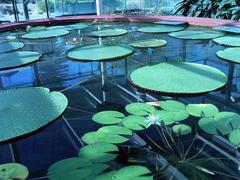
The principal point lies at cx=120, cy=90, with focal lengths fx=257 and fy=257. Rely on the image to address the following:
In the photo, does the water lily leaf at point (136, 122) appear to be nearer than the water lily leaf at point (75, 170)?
No

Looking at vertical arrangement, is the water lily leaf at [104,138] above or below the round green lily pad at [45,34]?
below

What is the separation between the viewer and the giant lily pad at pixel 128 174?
3.36 feet

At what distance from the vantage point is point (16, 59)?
9.03 feet

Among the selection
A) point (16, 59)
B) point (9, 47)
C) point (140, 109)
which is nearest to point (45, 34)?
point (9, 47)

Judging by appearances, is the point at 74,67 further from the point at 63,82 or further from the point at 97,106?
the point at 97,106

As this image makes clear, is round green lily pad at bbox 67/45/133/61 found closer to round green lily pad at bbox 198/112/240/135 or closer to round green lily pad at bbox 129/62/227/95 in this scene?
round green lily pad at bbox 129/62/227/95

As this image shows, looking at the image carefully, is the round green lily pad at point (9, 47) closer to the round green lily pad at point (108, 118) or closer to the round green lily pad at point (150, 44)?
the round green lily pad at point (150, 44)

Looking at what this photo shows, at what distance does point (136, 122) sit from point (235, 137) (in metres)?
0.51

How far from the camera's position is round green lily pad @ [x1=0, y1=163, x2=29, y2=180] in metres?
1.10

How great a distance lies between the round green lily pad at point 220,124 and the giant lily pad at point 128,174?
19.3 inches

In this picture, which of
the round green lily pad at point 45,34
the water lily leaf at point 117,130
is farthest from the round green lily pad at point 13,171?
the round green lily pad at point 45,34

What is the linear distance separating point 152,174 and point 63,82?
144 centimetres

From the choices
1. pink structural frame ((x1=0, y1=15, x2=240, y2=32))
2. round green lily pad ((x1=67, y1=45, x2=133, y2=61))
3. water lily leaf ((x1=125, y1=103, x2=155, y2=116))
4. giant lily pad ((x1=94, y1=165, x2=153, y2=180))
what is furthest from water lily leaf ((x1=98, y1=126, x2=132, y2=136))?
pink structural frame ((x1=0, y1=15, x2=240, y2=32))

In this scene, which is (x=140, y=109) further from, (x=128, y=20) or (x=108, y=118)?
(x=128, y=20)
